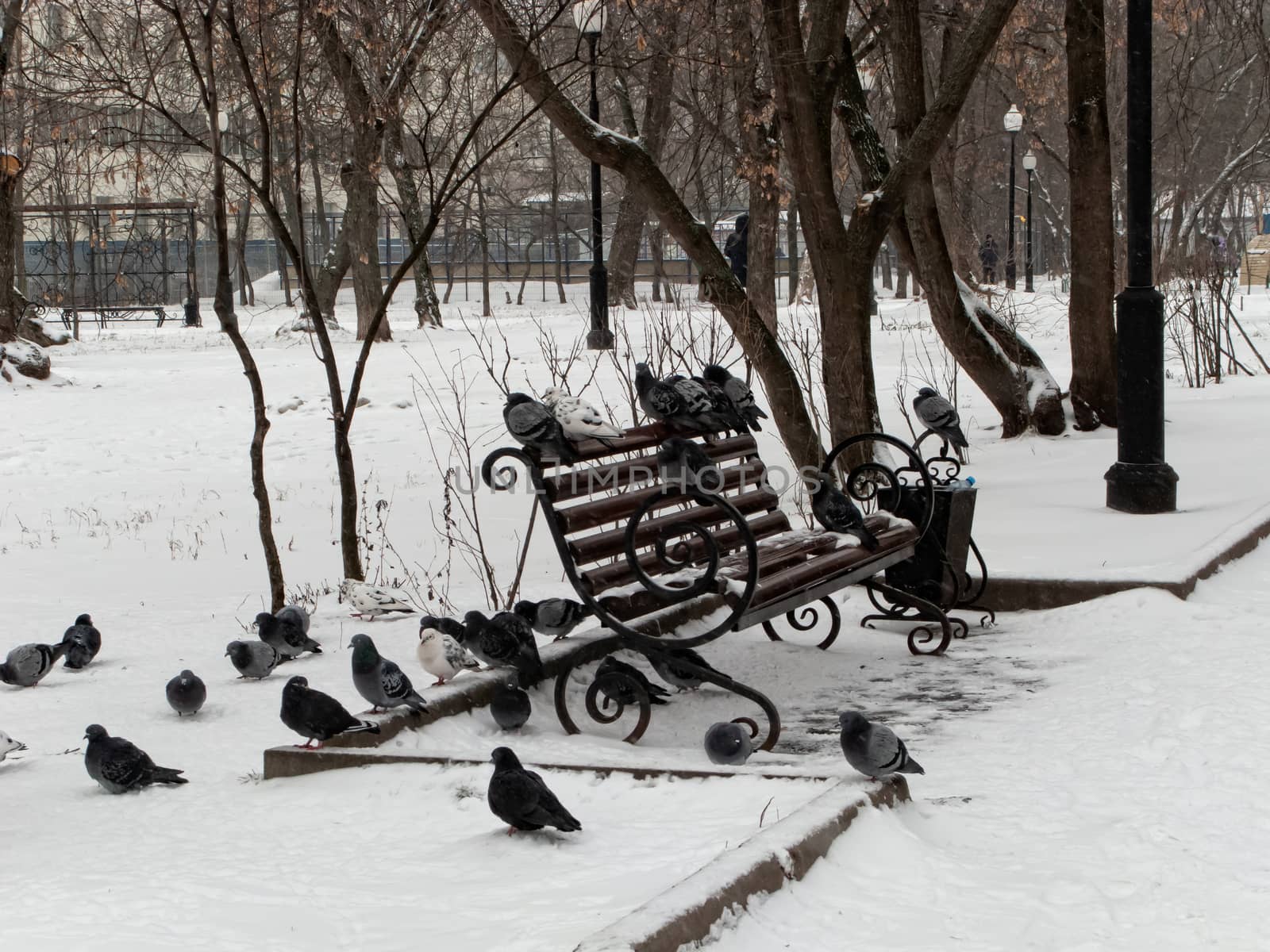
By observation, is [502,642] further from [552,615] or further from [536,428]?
[536,428]

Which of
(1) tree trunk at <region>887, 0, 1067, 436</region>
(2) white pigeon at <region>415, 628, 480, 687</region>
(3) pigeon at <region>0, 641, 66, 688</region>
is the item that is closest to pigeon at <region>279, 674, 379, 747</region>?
(2) white pigeon at <region>415, 628, 480, 687</region>

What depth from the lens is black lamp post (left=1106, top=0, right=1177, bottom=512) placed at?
26.2 ft

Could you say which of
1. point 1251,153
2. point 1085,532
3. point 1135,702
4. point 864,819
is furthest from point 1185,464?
point 1251,153

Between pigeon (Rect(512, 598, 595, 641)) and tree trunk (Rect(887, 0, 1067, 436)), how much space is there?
723 cm

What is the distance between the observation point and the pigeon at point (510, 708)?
452cm

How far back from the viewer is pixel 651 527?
16.8 ft

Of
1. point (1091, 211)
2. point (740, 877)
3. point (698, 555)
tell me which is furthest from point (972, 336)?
point (740, 877)


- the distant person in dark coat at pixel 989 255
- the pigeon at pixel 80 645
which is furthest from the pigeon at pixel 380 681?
the distant person in dark coat at pixel 989 255

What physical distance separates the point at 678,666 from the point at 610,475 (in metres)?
0.91

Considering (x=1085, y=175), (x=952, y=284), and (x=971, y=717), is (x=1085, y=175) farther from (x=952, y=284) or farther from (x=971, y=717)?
(x=971, y=717)

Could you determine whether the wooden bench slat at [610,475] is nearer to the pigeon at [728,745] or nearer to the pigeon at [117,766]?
the pigeon at [728,745]

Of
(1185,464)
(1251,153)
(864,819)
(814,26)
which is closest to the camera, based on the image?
(864,819)

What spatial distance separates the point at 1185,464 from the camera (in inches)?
390

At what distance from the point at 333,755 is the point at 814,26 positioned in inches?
235
